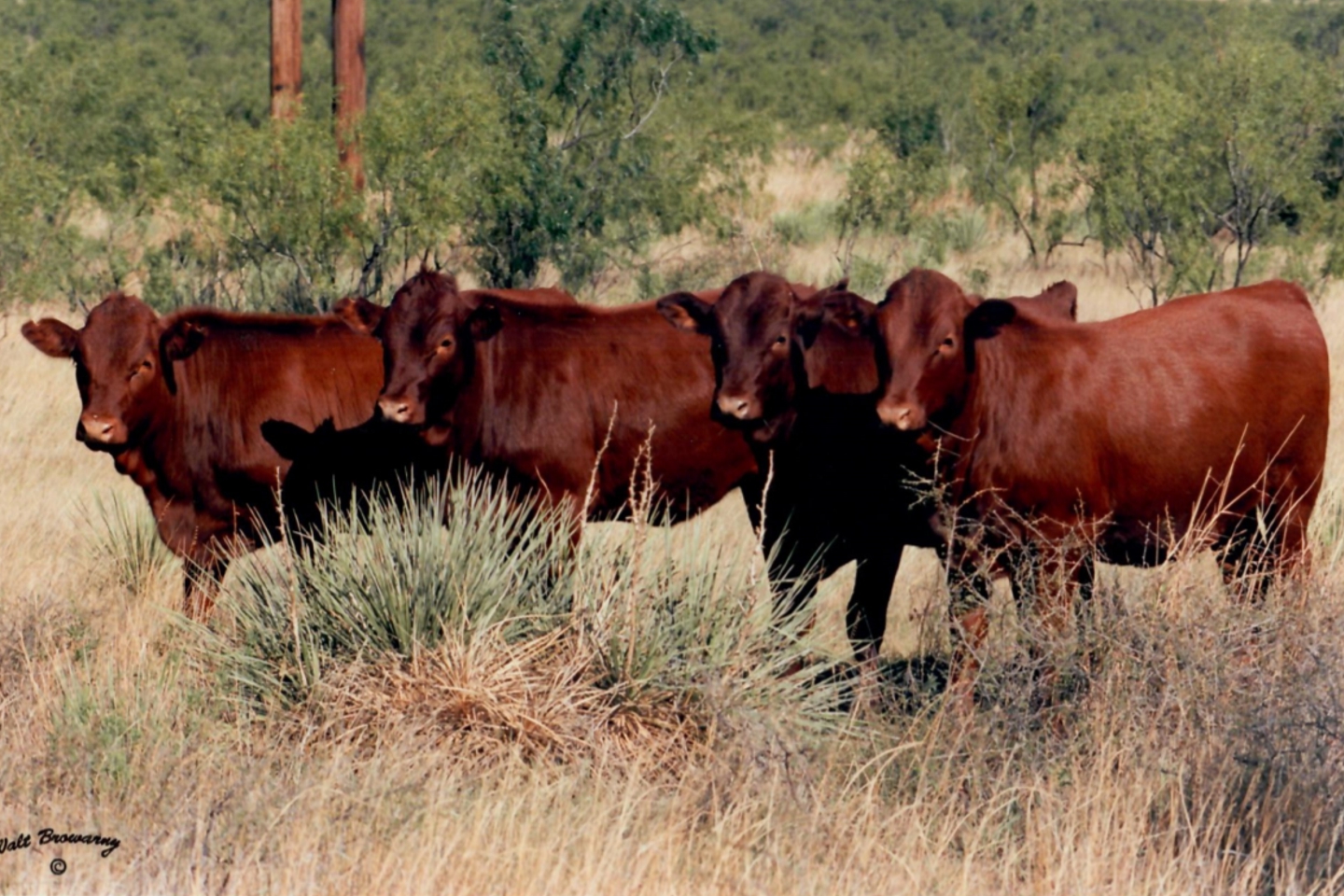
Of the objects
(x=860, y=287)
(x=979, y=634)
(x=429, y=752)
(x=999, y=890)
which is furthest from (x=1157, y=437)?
(x=860, y=287)

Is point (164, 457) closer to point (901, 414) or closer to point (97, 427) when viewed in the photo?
point (97, 427)

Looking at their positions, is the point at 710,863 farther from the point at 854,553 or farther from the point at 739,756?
the point at 854,553

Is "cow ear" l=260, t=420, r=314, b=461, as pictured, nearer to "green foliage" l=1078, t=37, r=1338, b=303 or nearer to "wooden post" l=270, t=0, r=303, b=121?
"wooden post" l=270, t=0, r=303, b=121

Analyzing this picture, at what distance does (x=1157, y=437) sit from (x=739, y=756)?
268 cm

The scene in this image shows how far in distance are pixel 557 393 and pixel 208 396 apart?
1.51m

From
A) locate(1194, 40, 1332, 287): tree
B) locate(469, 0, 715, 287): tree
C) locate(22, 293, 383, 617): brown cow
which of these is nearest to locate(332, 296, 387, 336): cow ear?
locate(22, 293, 383, 617): brown cow

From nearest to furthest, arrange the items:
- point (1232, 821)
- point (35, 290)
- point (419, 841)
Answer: point (419, 841) < point (1232, 821) < point (35, 290)

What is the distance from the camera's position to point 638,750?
5305 mm

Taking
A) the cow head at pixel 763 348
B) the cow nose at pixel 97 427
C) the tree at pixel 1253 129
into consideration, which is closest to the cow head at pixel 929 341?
the cow head at pixel 763 348

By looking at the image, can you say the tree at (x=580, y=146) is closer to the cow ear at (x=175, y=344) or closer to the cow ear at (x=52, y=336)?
the cow ear at (x=175, y=344)

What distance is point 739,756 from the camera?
511 cm
